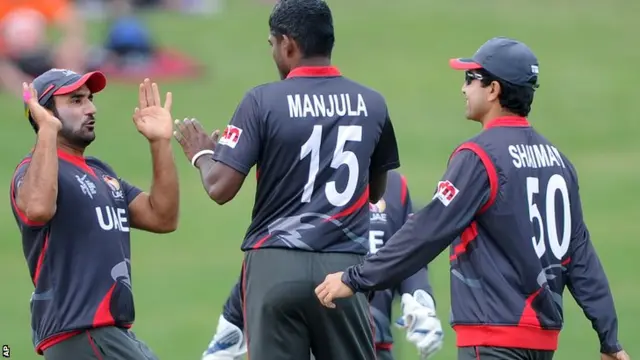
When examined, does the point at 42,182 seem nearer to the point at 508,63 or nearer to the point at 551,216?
the point at 508,63

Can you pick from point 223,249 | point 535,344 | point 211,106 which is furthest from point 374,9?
point 535,344

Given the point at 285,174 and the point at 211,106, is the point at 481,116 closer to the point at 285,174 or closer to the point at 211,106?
the point at 285,174

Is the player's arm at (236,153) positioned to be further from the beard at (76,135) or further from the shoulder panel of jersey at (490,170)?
the shoulder panel of jersey at (490,170)

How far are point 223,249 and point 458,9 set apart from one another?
1497cm

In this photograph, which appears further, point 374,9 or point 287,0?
point 374,9

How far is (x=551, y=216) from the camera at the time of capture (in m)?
6.75

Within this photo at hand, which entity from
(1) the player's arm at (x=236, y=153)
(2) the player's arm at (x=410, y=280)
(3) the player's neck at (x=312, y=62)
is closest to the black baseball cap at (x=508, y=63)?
(3) the player's neck at (x=312, y=62)

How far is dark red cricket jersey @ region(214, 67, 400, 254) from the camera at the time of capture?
22.8ft

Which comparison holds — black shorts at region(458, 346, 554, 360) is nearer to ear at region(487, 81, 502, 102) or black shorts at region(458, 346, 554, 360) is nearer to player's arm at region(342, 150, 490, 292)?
player's arm at region(342, 150, 490, 292)

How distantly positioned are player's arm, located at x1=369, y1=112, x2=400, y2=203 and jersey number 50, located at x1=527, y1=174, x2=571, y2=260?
920mm

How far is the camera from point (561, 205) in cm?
680

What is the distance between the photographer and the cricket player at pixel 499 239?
6.62 meters

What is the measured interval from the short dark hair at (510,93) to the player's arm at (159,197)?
5.70 feet

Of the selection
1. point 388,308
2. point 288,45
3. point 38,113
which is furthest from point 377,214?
point 38,113
